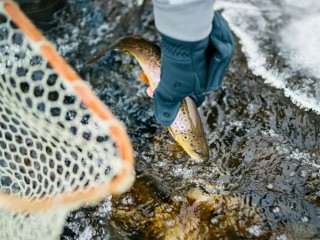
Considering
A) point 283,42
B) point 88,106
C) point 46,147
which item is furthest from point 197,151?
point 283,42

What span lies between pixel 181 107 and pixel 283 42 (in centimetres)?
198

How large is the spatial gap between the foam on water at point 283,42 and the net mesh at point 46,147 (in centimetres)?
Result: 234

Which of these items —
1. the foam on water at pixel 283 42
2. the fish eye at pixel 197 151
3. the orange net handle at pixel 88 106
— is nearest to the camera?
the orange net handle at pixel 88 106

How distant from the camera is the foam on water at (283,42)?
15.1ft

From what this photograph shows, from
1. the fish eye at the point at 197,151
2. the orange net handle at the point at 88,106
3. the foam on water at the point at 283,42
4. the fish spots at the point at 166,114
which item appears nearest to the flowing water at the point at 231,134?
the foam on water at the point at 283,42

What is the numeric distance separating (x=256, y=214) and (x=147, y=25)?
2624 millimetres

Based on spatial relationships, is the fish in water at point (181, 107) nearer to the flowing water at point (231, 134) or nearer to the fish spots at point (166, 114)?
the flowing water at point (231, 134)

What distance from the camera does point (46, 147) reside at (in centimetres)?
296

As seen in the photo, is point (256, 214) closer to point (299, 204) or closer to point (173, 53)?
point (299, 204)

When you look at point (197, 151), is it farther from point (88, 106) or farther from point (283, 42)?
point (283, 42)

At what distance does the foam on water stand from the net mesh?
7.66ft

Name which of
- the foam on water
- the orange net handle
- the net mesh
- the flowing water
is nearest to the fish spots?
the net mesh

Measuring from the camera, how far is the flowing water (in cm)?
347

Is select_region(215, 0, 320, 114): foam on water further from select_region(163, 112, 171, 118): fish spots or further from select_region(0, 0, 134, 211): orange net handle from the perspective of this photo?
select_region(0, 0, 134, 211): orange net handle
